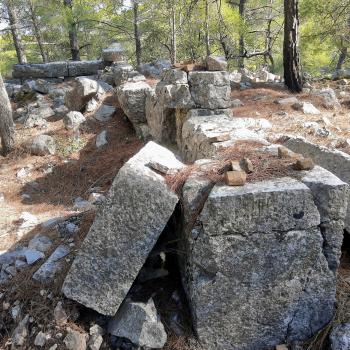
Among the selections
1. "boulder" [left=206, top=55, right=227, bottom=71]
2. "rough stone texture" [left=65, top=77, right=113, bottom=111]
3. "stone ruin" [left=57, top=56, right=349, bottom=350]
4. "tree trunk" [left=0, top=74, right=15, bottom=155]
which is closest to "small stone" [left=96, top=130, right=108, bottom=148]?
"rough stone texture" [left=65, top=77, right=113, bottom=111]

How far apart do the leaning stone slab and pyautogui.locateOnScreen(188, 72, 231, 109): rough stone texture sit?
3.23 meters

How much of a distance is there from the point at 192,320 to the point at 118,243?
94cm

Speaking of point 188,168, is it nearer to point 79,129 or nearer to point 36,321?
point 36,321

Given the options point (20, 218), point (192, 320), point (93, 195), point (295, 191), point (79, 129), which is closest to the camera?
point (295, 191)

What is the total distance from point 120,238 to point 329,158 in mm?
2350

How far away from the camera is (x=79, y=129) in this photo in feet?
29.9

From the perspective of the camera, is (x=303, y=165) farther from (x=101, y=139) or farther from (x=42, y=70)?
(x=42, y=70)

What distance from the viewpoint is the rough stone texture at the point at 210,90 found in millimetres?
6008

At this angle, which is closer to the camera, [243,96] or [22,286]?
[22,286]

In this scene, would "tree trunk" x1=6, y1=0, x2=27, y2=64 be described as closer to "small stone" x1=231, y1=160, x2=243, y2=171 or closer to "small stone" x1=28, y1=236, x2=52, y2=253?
"small stone" x1=28, y1=236, x2=52, y2=253

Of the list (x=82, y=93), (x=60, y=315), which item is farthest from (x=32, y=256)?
(x=82, y=93)

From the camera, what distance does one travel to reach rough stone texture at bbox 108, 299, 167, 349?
304cm

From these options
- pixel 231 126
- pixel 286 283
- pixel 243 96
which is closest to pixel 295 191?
pixel 286 283

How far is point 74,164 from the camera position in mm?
7918
